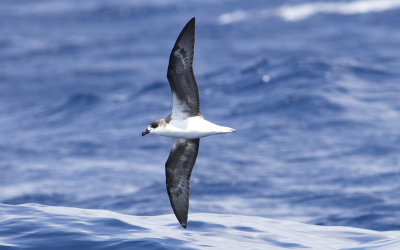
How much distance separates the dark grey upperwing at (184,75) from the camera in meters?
10.1

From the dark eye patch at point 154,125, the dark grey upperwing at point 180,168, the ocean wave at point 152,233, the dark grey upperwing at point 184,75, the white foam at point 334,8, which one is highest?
the white foam at point 334,8

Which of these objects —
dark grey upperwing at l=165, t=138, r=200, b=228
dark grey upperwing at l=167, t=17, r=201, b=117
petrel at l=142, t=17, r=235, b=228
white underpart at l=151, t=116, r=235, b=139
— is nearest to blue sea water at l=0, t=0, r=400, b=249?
dark grey upperwing at l=165, t=138, r=200, b=228

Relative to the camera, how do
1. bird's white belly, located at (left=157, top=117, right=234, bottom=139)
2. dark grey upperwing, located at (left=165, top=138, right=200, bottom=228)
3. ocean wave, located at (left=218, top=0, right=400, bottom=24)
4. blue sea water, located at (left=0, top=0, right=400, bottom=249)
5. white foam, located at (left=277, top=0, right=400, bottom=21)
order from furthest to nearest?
ocean wave, located at (left=218, top=0, right=400, bottom=24) → white foam, located at (left=277, top=0, right=400, bottom=21) → blue sea water, located at (left=0, top=0, right=400, bottom=249) → dark grey upperwing, located at (left=165, top=138, right=200, bottom=228) → bird's white belly, located at (left=157, top=117, right=234, bottom=139)

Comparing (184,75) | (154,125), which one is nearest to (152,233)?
(154,125)

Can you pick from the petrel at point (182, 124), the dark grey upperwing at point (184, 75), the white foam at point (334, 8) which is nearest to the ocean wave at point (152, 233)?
the petrel at point (182, 124)

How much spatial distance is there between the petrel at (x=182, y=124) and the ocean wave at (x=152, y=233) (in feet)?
1.81

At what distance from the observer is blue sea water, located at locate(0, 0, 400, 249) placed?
39.2 feet

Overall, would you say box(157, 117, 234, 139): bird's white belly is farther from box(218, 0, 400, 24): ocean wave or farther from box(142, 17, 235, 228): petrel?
box(218, 0, 400, 24): ocean wave

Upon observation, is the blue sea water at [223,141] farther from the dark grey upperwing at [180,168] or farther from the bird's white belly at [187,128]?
the bird's white belly at [187,128]

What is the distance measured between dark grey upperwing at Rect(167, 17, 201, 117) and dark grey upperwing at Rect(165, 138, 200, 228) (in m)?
0.98

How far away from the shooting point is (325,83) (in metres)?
25.4

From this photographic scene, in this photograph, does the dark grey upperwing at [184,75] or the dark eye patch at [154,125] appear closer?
the dark grey upperwing at [184,75]

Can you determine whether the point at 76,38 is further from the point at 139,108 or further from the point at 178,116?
the point at 178,116

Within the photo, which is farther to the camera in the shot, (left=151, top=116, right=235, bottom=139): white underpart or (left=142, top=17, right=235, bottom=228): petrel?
(left=151, top=116, right=235, bottom=139): white underpart
